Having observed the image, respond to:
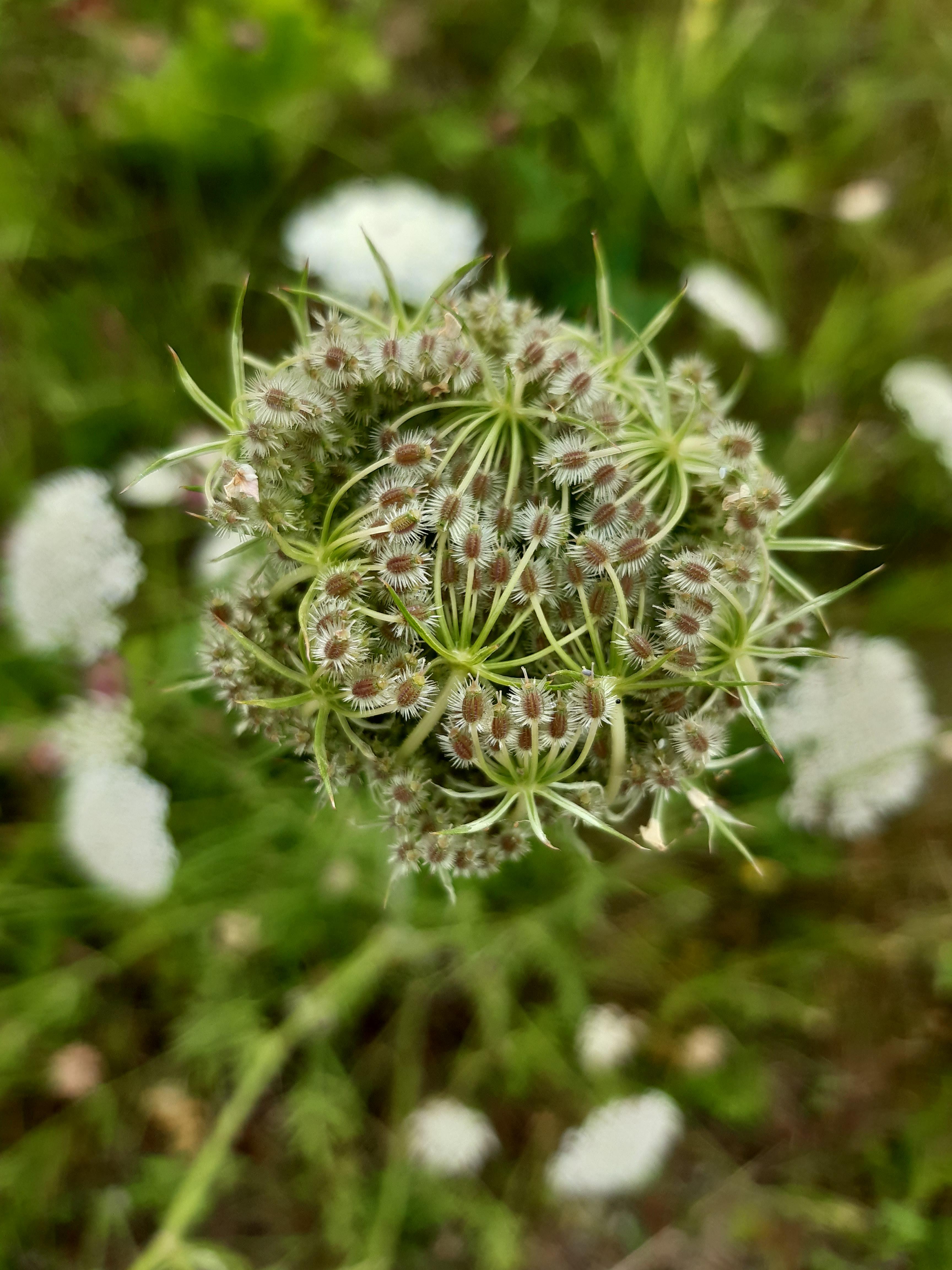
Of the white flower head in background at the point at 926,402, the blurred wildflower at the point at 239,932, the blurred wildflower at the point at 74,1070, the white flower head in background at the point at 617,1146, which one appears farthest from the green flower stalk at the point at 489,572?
the blurred wildflower at the point at 74,1070

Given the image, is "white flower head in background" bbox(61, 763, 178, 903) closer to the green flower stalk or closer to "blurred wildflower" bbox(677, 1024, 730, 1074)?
the green flower stalk

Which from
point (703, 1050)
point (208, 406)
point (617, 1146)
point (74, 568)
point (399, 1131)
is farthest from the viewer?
point (399, 1131)

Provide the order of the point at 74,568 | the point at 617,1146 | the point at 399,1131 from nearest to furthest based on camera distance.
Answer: the point at 74,568
the point at 617,1146
the point at 399,1131

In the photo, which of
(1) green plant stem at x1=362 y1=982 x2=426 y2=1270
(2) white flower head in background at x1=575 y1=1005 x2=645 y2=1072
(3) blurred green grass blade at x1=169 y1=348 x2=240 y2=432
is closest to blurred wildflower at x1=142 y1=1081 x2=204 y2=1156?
(1) green plant stem at x1=362 y1=982 x2=426 y2=1270

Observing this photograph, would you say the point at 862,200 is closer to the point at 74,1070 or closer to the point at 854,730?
the point at 854,730

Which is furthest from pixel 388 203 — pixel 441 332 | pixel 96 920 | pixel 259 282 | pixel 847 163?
pixel 96 920

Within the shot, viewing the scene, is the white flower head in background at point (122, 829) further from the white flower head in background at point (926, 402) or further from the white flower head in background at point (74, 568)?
the white flower head in background at point (926, 402)

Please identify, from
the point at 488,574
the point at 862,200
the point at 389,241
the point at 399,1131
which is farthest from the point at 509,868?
the point at 862,200
